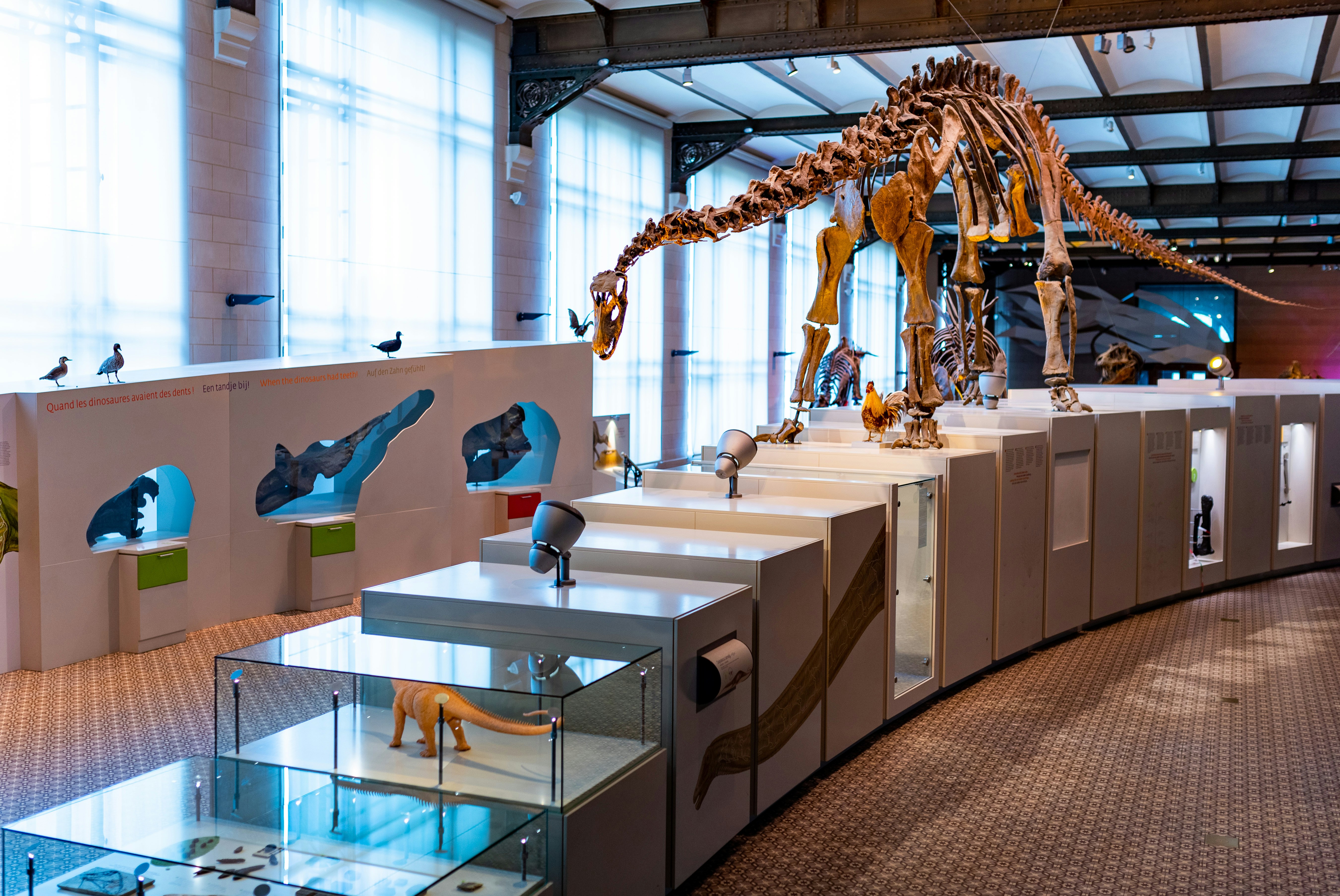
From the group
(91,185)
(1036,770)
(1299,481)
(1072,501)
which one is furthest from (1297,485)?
(91,185)

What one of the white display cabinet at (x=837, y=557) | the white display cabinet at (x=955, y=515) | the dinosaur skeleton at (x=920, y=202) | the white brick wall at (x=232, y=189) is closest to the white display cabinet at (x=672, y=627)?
the white display cabinet at (x=837, y=557)

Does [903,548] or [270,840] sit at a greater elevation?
[903,548]

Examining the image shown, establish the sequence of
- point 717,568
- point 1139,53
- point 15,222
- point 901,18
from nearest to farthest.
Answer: point 717,568, point 15,222, point 901,18, point 1139,53

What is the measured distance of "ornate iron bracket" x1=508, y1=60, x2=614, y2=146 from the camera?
1168 centimetres

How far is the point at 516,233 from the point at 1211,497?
756 cm

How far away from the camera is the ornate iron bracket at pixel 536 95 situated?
11.7 metres

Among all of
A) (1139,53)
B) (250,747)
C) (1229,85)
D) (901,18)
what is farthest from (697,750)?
(1229,85)

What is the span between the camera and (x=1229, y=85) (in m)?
12.0

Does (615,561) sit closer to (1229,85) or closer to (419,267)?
(419,267)

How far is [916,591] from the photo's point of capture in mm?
5359

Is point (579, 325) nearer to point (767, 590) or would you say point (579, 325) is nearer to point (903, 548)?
point (903, 548)

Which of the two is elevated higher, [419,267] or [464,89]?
[464,89]

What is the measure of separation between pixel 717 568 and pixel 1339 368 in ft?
94.7

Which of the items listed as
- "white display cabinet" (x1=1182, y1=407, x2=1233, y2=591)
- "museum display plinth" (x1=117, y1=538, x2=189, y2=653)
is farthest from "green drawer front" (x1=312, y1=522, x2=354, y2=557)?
"white display cabinet" (x1=1182, y1=407, x2=1233, y2=591)
